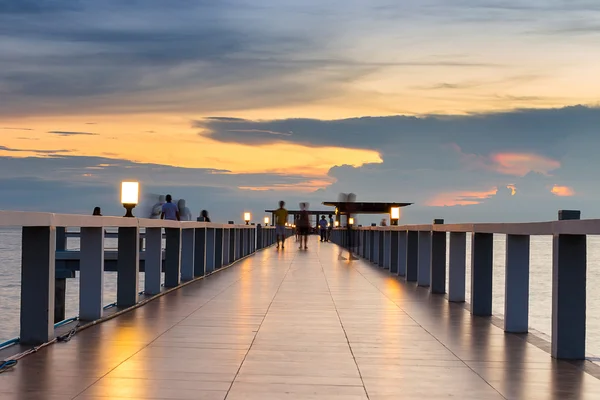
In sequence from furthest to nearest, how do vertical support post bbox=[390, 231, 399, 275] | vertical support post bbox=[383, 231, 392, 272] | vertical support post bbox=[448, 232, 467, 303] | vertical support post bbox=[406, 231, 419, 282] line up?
1. vertical support post bbox=[383, 231, 392, 272]
2. vertical support post bbox=[390, 231, 399, 275]
3. vertical support post bbox=[406, 231, 419, 282]
4. vertical support post bbox=[448, 232, 467, 303]

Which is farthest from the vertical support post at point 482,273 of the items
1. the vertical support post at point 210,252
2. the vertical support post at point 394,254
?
the vertical support post at point 394,254

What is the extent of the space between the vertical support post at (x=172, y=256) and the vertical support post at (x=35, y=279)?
223 inches

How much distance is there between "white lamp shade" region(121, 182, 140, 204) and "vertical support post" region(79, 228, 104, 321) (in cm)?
444

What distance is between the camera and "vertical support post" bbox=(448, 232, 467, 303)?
11.3 meters

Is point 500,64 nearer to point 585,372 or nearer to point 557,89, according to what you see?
point 557,89

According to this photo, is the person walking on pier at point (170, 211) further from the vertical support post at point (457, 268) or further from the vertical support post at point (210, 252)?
the vertical support post at point (457, 268)

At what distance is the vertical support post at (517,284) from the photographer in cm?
818

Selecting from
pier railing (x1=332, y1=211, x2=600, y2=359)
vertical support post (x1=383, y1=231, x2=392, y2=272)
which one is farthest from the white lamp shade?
vertical support post (x1=383, y1=231, x2=392, y2=272)

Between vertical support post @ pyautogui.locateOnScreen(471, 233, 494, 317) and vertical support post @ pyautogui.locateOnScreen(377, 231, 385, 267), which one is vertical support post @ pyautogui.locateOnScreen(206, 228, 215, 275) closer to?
vertical support post @ pyautogui.locateOnScreen(377, 231, 385, 267)

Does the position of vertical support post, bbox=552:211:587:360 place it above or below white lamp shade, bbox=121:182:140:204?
below

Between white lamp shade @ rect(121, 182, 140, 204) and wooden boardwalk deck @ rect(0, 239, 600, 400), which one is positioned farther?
white lamp shade @ rect(121, 182, 140, 204)

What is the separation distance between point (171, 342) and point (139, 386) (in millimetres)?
1834

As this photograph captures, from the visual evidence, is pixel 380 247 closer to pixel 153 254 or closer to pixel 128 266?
pixel 153 254

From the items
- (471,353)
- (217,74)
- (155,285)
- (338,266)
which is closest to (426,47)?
(338,266)
